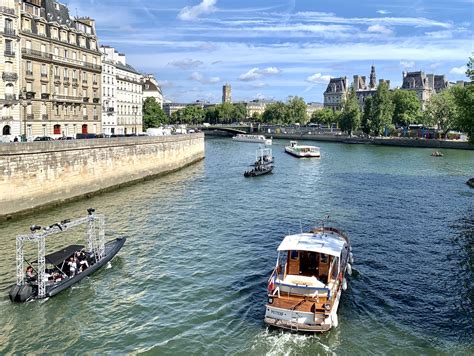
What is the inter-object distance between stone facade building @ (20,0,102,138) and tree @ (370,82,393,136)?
100 m

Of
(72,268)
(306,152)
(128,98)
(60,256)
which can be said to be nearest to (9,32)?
(60,256)

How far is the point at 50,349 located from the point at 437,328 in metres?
15.8

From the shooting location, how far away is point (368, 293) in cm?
2448

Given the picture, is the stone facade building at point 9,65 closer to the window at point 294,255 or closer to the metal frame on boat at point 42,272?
the metal frame on boat at point 42,272

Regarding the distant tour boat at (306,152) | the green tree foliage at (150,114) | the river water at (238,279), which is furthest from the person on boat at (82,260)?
the green tree foliage at (150,114)

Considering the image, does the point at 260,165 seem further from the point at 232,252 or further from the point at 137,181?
the point at 232,252

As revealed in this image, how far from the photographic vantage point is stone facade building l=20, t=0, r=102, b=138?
61.0m

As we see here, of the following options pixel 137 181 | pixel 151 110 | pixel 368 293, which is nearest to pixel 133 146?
pixel 137 181

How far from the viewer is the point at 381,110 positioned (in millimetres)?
153250

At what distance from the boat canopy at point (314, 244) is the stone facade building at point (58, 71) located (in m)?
41.3

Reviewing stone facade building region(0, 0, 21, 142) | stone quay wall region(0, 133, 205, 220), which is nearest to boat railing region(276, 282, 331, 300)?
stone quay wall region(0, 133, 205, 220)

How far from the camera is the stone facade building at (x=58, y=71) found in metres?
61.0

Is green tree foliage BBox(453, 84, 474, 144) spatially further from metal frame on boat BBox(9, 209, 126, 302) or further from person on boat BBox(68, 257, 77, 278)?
person on boat BBox(68, 257, 77, 278)

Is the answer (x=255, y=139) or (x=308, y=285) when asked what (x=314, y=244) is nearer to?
(x=308, y=285)
